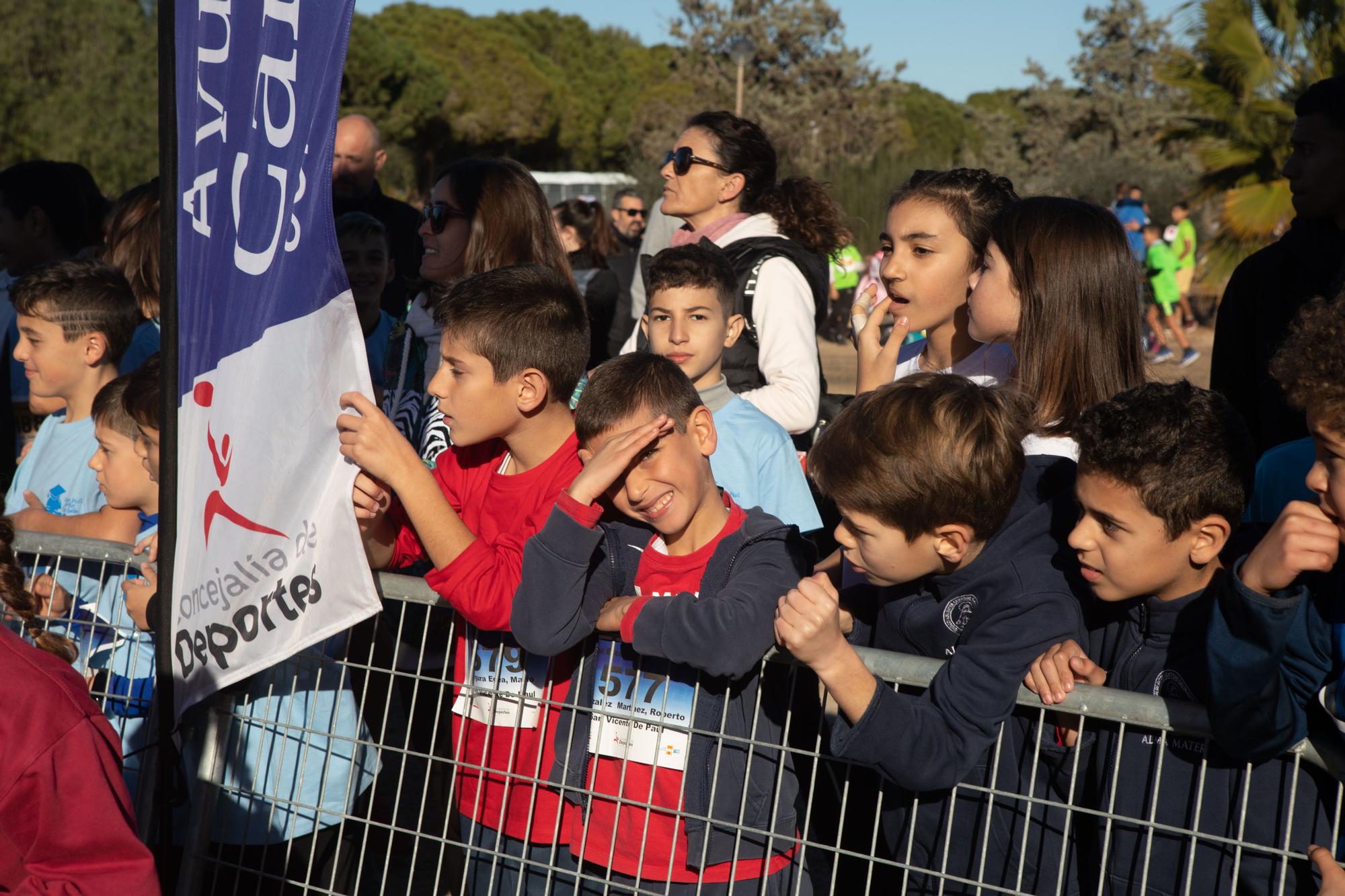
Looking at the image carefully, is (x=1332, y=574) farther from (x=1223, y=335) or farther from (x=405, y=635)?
(x=405, y=635)

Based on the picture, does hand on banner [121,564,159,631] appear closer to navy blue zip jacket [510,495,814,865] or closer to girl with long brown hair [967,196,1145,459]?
navy blue zip jacket [510,495,814,865]

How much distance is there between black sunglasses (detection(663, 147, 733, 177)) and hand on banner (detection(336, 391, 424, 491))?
8.36 feet

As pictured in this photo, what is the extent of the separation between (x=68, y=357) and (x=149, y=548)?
1.59 meters

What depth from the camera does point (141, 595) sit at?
2834 mm

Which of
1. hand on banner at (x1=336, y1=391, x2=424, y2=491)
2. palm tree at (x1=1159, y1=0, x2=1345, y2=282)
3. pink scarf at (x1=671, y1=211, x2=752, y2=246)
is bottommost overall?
hand on banner at (x1=336, y1=391, x2=424, y2=491)

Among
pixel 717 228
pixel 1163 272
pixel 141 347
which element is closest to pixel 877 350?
pixel 717 228

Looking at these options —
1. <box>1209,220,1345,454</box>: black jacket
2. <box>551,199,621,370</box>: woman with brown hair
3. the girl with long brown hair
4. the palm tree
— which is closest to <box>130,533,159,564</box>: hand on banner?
the girl with long brown hair

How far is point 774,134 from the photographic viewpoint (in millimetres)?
41281

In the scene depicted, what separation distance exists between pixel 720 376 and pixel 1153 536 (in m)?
1.81

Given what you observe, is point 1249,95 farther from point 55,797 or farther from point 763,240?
point 55,797

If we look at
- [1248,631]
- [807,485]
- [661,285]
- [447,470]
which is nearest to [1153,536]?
[1248,631]

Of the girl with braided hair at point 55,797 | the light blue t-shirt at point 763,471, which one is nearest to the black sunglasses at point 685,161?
the light blue t-shirt at point 763,471

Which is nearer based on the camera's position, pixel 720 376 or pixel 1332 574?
pixel 1332 574

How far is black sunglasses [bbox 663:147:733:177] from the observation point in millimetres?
4730
